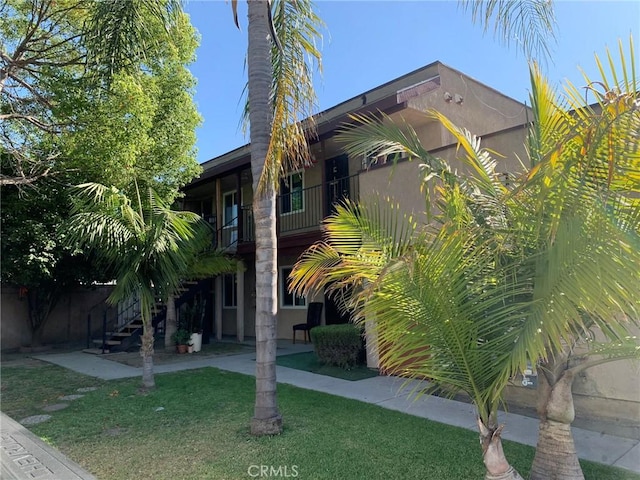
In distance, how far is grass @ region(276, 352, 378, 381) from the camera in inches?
356

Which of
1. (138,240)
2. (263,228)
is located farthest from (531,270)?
(138,240)

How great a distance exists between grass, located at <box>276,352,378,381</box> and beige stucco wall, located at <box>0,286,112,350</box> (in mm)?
9168

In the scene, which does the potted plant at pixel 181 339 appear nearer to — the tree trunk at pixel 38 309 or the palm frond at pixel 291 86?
the tree trunk at pixel 38 309

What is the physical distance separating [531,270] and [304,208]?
11131 mm

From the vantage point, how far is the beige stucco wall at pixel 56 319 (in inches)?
587

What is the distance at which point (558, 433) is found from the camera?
3.56m

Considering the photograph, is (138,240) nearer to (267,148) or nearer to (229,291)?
(267,148)

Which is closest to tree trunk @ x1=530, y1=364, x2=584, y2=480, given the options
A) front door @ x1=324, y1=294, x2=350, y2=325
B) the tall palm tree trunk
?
the tall palm tree trunk

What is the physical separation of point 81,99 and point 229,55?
154 inches

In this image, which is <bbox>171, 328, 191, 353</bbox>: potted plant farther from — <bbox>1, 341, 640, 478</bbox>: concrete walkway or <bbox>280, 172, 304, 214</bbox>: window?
<bbox>280, 172, 304, 214</bbox>: window

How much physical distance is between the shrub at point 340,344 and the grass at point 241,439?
5.81ft

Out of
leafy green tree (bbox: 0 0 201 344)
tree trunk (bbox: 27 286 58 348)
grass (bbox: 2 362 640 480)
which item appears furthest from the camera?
Result: tree trunk (bbox: 27 286 58 348)

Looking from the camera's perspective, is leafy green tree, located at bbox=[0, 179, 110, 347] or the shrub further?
leafy green tree, located at bbox=[0, 179, 110, 347]

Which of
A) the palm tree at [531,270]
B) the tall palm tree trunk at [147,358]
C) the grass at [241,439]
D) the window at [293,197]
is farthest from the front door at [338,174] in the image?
the palm tree at [531,270]
